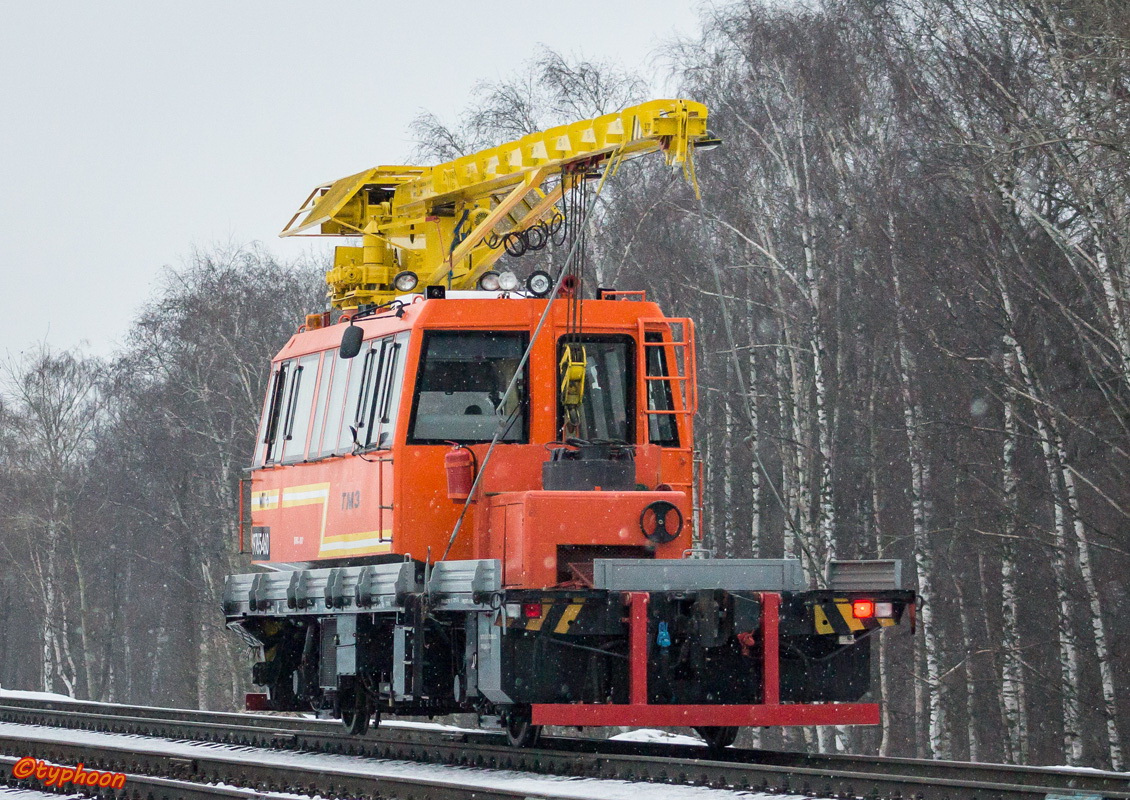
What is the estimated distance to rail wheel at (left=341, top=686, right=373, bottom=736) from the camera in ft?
42.6

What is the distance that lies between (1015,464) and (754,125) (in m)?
7.31

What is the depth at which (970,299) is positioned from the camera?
19438 millimetres

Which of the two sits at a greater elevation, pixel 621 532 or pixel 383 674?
pixel 621 532

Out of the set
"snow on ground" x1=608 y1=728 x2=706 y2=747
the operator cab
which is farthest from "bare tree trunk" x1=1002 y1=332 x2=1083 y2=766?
the operator cab

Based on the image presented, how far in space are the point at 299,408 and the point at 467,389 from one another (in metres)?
2.48

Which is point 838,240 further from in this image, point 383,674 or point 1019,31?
point 383,674

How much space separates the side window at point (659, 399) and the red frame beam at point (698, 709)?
69.0 inches

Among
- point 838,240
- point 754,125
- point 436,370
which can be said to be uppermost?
point 754,125

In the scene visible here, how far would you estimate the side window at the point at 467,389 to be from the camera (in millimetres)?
11555

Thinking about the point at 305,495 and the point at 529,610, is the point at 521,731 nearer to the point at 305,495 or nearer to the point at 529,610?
the point at 529,610

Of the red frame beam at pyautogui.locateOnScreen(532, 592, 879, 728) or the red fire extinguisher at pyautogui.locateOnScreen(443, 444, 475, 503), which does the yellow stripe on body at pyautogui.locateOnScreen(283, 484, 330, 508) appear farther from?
the red frame beam at pyautogui.locateOnScreen(532, 592, 879, 728)

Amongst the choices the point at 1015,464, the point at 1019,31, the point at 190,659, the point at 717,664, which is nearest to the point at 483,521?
the point at 717,664

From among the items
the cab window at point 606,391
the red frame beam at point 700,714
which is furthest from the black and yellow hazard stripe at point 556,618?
the cab window at point 606,391

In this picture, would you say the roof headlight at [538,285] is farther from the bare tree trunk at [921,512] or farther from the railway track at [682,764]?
the bare tree trunk at [921,512]
